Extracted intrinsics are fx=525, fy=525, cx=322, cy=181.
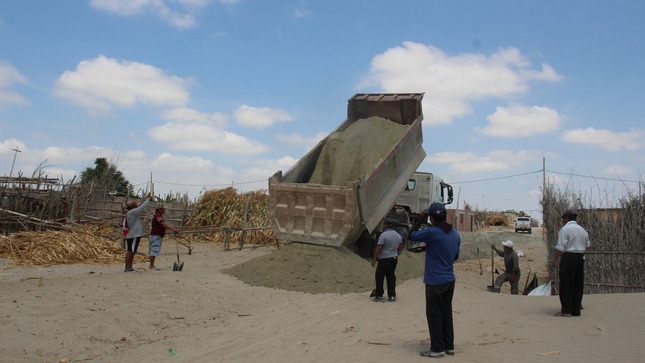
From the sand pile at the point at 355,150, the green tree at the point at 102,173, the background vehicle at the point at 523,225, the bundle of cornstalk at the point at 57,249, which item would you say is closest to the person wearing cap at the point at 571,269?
the sand pile at the point at 355,150

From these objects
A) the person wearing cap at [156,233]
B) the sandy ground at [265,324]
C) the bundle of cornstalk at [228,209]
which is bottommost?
the sandy ground at [265,324]

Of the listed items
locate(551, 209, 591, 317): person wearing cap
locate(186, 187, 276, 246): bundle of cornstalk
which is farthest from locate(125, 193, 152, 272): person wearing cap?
locate(186, 187, 276, 246): bundle of cornstalk

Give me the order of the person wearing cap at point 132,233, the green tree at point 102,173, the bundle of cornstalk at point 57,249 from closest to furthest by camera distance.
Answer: the person wearing cap at point 132,233 < the bundle of cornstalk at point 57,249 < the green tree at point 102,173

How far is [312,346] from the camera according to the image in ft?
20.7

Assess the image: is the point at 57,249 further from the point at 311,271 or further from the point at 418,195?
the point at 418,195

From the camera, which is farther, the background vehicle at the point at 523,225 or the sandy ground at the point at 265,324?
the background vehicle at the point at 523,225

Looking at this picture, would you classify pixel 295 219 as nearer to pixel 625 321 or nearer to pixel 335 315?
pixel 335 315

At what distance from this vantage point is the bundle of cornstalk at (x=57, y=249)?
1316 centimetres

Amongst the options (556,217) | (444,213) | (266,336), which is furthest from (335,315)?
(556,217)

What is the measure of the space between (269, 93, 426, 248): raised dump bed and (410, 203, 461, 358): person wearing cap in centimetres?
448

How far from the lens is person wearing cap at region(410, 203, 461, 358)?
18.8ft

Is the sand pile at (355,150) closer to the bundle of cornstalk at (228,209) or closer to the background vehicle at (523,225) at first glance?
the bundle of cornstalk at (228,209)

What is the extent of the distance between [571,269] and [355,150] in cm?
580

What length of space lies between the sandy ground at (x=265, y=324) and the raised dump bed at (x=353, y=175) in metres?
1.57
